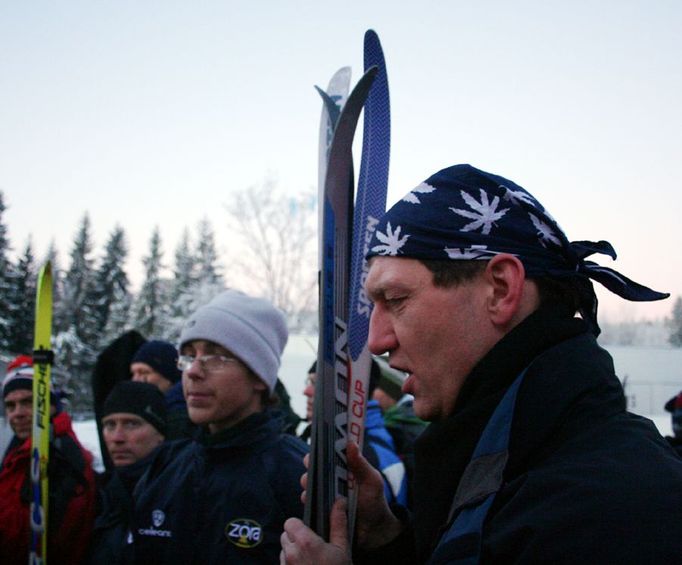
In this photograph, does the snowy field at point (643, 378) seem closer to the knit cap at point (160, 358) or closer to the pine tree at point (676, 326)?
the pine tree at point (676, 326)

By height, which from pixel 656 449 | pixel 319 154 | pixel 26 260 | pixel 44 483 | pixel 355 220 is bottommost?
pixel 44 483

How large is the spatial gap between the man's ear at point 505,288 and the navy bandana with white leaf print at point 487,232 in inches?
1.0

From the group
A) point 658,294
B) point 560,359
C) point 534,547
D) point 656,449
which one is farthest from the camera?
point 658,294

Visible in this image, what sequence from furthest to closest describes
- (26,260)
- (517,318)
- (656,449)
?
(26,260) → (517,318) → (656,449)

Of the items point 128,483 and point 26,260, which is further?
point 26,260

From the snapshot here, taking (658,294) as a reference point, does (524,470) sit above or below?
below

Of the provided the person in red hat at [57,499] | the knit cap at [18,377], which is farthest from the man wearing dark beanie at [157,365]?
the person in red hat at [57,499]

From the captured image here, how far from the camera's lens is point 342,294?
1.83 metres

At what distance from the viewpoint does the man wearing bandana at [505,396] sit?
0.94m

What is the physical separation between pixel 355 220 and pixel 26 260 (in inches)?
1312

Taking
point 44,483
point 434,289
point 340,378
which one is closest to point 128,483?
point 44,483

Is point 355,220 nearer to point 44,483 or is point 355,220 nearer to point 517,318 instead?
point 517,318

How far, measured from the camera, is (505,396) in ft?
3.82

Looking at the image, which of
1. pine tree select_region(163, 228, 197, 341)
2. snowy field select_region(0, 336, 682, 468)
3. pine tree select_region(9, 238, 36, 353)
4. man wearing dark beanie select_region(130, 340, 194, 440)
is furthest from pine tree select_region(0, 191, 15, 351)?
man wearing dark beanie select_region(130, 340, 194, 440)
